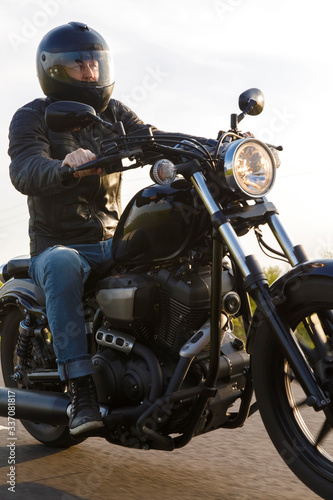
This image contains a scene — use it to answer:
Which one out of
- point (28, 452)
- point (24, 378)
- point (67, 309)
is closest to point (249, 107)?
point (67, 309)

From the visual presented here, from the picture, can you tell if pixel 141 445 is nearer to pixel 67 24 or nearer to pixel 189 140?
pixel 189 140

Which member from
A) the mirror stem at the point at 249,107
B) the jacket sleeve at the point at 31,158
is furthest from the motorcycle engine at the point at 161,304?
the mirror stem at the point at 249,107

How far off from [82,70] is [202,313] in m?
1.40

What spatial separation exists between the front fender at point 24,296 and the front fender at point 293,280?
57.3 inches

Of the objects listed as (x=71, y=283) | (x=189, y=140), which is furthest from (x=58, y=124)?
(x=71, y=283)

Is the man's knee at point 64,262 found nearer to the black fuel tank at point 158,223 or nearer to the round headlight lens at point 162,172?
the black fuel tank at point 158,223

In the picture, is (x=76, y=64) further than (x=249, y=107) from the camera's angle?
Yes

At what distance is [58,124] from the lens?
320 centimetres

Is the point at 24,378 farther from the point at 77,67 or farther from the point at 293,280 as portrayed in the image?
the point at 293,280

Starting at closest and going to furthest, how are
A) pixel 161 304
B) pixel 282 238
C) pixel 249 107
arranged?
pixel 282 238, pixel 161 304, pixel 249 107

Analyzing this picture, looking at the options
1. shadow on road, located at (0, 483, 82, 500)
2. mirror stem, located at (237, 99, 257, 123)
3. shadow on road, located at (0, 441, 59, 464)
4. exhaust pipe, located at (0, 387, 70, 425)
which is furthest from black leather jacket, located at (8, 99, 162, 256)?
shadow on road, located at (0, 483, 82, 500)

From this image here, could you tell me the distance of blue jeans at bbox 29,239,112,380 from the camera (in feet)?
12.0

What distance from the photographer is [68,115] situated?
10.4 ft

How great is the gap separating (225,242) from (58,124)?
33.4 inches
